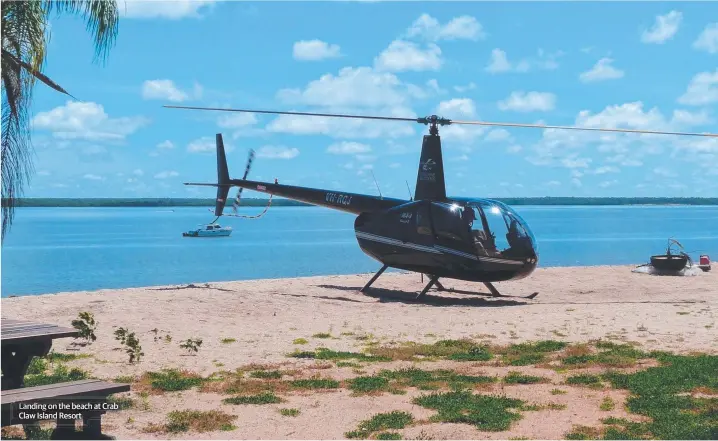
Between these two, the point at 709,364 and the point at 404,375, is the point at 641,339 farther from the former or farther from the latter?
the point at 404,375

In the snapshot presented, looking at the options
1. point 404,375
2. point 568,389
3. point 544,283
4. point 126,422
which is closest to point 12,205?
point 126,422

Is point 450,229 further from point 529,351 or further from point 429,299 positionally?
point 529,351

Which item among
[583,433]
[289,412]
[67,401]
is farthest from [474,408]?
[67,401]

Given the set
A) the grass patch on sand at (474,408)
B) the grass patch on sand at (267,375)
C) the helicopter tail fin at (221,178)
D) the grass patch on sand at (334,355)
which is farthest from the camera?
the helicopter tail fin at (221,178)

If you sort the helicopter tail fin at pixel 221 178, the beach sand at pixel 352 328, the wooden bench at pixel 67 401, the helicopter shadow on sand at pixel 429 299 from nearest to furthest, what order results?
the wooden bench at pixel 67 401
the beach sand at pixel 352 328
the helicopter shadow on sand at pixel 429 299
the helicopter tail fin at pixel 221 178

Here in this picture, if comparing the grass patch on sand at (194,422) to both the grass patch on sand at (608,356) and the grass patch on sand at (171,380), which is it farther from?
the grass patch on sand at (608,356)

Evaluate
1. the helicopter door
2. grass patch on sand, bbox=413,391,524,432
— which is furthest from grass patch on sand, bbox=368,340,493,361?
the helicopter door

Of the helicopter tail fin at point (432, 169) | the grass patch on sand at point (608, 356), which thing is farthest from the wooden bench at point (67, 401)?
the helicopter tail fin at point (432, 169)
